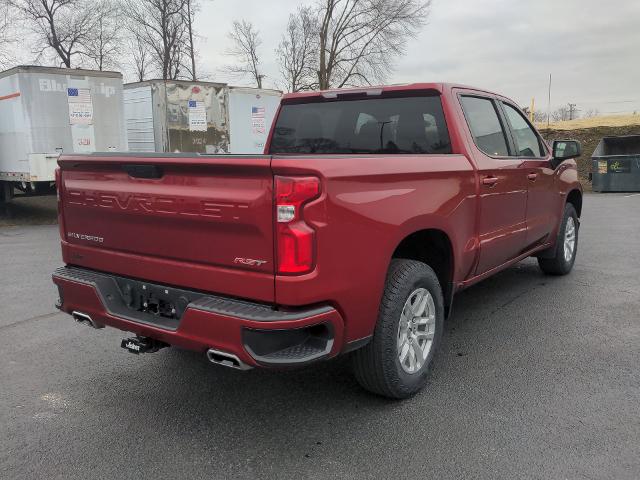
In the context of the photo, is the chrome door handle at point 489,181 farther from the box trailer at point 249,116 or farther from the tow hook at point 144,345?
the box trailer at point 249,116

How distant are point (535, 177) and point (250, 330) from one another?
340 cm

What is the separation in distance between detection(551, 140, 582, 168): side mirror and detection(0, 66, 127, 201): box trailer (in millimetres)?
9613

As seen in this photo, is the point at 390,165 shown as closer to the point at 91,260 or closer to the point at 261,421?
the point at 261,421

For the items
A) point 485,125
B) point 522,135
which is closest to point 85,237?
point 485,125

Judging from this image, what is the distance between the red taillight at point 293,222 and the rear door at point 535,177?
284cm

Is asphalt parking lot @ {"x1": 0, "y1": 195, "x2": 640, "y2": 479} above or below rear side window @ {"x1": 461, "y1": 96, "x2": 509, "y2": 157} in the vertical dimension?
below

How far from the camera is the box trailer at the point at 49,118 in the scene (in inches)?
437

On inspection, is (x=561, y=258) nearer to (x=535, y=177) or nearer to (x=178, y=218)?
(x=535, y=177)

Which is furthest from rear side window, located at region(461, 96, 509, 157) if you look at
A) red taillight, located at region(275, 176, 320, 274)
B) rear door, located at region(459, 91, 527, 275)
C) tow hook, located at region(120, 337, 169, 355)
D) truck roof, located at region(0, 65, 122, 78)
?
truck roof, located at region(0, 65, 122, 78)

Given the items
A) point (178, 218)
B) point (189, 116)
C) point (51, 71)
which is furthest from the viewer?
point (189, 116)

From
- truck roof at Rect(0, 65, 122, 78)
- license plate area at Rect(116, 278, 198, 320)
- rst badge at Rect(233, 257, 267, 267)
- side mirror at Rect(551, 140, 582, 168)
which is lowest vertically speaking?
license plate area at Rect(116, 278, 198, 320)

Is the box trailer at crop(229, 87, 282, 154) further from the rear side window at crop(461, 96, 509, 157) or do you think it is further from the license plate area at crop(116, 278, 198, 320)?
the license plate area at crop(116, 278, 198, 320)

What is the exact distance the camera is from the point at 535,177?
490cm

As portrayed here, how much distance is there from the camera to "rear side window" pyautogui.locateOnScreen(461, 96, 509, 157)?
413 cm
